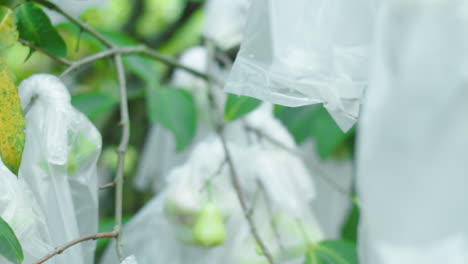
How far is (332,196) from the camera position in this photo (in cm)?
112

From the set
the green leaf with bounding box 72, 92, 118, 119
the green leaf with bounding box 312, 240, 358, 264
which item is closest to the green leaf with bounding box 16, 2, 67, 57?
the green leaf with bounding box 72, 92, 118, 119

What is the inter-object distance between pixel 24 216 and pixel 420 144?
341mm

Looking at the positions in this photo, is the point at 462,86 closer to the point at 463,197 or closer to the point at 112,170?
the point at 463,197

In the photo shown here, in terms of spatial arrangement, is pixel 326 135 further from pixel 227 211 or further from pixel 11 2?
pixel 11 2

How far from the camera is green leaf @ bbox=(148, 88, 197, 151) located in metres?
0.85

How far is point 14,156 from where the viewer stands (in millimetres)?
453

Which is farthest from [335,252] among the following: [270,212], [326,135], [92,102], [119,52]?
[92,102]

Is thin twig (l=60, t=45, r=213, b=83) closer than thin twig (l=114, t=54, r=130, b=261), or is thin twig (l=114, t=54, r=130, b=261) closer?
thin twig (l=114, t=54, r=130, b=261)

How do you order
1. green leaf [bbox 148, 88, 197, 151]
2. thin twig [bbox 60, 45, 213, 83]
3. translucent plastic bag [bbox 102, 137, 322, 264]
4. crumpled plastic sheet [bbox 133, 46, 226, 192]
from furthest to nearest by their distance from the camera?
crumpled plastic sheet [bbox 133, 46, 226, 192]
green leaf [bbox 148, 88, 197, 151]
translucent plastic bag [bbox 102, 137, 322, 264]
thin twig [bbox 60, 45, 213, 83]

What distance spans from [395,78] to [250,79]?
0.14 meters

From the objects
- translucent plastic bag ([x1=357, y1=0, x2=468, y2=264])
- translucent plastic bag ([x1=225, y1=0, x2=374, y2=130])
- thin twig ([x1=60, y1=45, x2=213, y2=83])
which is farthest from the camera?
thin twig ([x1=60, y1=45, x2=213, y2=83])

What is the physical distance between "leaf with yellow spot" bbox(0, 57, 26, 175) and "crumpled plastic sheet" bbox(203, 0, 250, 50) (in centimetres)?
67

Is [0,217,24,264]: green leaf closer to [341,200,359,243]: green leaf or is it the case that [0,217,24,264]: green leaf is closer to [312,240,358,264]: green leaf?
[312,240,358,264]: green leaf

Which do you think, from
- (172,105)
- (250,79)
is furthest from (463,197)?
(172,105)
